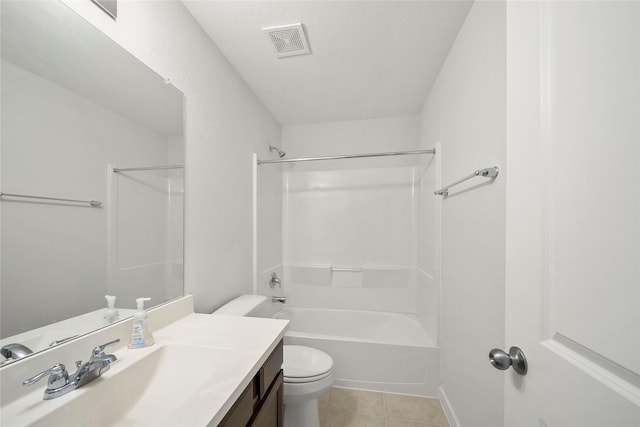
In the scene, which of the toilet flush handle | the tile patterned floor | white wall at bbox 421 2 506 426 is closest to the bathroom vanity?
the tile patterned floor

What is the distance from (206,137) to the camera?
1.37 metres

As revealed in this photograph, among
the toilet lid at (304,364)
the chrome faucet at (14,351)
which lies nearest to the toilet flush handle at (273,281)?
the toilet lid at (304,364)

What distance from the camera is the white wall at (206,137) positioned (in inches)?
40.0

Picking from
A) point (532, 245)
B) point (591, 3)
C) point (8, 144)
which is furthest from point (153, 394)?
point (591, 3)

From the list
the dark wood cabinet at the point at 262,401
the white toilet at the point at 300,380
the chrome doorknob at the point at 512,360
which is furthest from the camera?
the white toilet at the point at 300,380

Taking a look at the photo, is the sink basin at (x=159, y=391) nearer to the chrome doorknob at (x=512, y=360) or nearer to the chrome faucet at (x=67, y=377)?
the chrome faucet at (x=67, y=377)

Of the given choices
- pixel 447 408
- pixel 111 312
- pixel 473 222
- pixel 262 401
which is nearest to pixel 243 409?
pixel 262 401

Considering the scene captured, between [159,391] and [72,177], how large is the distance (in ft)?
2.34

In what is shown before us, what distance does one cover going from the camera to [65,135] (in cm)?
72

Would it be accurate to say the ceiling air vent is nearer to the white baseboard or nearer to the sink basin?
the sink basin

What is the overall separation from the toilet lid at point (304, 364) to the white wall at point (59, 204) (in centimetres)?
93

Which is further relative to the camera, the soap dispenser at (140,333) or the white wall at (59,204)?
the soap dispenser at (140,333)

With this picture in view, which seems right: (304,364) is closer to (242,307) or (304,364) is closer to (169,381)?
(242,307)

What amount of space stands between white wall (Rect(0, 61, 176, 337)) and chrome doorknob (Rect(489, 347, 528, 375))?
119 centimetres
